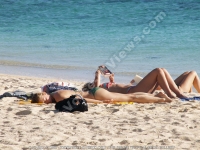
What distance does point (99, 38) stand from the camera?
1605cm

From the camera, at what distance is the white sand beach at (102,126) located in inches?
197

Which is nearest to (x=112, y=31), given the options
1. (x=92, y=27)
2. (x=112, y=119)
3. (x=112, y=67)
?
(x=92, y=27)

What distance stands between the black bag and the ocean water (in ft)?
11.6

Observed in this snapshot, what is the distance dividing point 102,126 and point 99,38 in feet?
34.2

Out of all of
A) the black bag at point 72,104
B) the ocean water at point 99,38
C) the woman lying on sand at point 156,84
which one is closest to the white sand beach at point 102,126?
the black bag at point 72,104

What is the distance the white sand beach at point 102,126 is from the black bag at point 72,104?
3.3 inches

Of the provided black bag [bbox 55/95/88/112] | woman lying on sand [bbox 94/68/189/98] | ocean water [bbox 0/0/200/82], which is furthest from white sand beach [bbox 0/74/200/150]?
ocean water [bbox 0/0/200/82]

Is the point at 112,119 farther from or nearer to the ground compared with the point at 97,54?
nearer to the ground

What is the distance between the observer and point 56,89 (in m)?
7.31

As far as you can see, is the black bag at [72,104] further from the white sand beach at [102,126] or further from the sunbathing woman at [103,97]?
the sunbathing woman at [103,97]

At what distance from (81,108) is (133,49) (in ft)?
23.8

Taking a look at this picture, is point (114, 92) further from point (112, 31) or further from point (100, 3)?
point (100, 3)

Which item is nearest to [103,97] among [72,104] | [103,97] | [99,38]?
[103,97]

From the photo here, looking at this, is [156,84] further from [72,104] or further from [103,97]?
[72,104]
